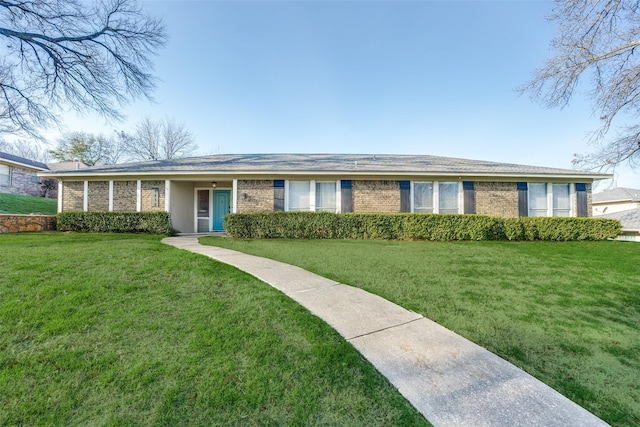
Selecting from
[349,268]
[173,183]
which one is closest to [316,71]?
[173,183]

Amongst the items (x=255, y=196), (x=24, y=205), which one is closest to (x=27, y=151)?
(x=24, y=205)

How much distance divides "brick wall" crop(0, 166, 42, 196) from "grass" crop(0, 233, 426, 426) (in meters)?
23.1

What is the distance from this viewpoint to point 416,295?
152 inches

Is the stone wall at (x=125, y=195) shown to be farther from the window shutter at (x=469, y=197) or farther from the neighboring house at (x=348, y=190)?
the window shutter at (x=469, y=197)

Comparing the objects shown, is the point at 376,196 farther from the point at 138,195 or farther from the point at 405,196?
the point at 138,195

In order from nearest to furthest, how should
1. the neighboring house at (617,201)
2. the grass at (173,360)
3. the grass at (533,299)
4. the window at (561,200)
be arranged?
1. the grass at (173,360)
2. the grass at (533,299)
3. the window at (561,200)
4. the neighboring house at (617,201)

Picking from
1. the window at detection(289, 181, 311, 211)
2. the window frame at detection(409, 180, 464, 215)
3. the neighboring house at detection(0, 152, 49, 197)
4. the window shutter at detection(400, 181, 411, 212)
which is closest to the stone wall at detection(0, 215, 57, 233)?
the window at detection(289, 181, 311, 211)

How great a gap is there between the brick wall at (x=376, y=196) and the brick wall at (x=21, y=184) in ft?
82.3

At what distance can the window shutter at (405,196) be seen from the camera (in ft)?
35.0

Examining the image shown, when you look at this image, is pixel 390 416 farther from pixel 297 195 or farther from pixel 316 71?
pixel 316 71

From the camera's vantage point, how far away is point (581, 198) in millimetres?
10867

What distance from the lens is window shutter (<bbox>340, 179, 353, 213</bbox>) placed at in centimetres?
1056

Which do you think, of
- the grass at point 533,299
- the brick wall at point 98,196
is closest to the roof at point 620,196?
the grass at point 533,299

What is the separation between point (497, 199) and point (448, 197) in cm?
212
